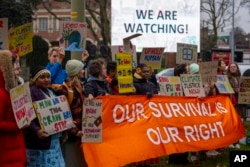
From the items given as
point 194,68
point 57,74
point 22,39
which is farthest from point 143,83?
point 22,39

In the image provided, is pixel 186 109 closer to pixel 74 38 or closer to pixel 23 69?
pixel 74 38

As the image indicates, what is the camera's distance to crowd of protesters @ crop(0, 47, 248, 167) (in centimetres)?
609

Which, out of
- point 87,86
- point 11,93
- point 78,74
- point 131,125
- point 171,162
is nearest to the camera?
point 11,93

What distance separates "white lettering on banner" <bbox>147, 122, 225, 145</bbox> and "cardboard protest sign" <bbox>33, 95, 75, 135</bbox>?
265 cm

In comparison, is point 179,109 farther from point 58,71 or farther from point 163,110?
point 58,71

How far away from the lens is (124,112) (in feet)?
31.5

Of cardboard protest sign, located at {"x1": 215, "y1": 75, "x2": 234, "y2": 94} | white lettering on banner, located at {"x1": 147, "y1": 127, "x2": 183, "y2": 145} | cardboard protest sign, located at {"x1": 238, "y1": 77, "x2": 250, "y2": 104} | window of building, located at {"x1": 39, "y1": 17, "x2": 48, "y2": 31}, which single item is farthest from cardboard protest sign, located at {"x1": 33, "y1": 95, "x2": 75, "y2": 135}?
window of building, located at {"x1": 39, "y1": 17, "x2": 48, "y2": 31}

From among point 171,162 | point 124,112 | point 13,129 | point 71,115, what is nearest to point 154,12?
point 171,162

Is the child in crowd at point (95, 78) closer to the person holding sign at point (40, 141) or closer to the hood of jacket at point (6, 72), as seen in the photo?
the person holding sign at point (40, 141)

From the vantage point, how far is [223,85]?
12.8 m

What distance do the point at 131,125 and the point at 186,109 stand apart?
1.30m

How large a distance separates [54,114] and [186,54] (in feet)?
18.3

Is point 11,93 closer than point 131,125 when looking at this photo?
Yes

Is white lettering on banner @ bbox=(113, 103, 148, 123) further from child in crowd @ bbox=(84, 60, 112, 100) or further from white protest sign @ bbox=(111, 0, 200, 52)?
white protest sign @ bbox=(111, 0, 200, 52)
